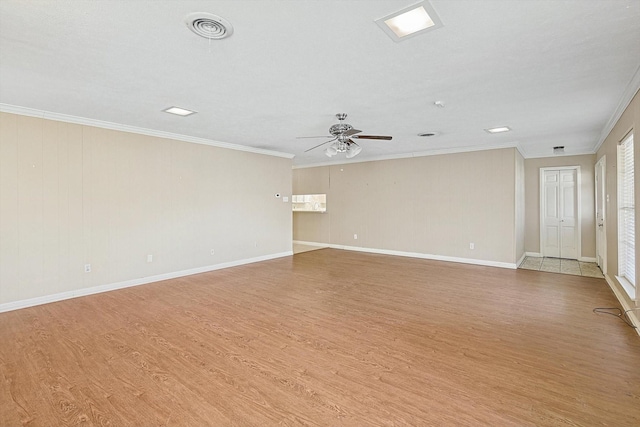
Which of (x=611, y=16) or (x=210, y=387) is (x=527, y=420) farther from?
(x=611, y=16)

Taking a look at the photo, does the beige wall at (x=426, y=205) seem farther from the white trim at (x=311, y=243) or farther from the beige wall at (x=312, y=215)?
the white trim at (x=311, y=243)

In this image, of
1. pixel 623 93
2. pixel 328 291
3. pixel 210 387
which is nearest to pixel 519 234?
pixel 623 93

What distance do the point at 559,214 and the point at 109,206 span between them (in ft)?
30.5

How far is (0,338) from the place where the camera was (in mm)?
3082

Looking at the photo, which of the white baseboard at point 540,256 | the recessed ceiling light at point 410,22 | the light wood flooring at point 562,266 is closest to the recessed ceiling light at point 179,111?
the recessed ceiling light at point 410,22

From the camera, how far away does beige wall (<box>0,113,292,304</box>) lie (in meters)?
3.98

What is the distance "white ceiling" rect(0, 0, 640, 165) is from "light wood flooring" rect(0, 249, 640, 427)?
8.40ft

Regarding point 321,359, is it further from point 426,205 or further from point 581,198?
point 581,198

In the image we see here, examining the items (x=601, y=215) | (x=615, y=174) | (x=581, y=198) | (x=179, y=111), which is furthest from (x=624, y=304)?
(x=179, y=111)

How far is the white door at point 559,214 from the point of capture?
723 centimetres

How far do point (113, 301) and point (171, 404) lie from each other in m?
2.85

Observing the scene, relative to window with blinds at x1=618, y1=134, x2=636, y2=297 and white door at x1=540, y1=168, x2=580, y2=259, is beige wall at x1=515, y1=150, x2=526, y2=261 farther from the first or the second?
window with blinds at x1=618, y1=134, x2=636, y2=297

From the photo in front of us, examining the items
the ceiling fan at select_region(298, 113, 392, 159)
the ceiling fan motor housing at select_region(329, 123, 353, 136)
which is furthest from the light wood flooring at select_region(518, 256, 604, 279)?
the ceiling fan motor housing at select_region(329, 123, 353, 136)

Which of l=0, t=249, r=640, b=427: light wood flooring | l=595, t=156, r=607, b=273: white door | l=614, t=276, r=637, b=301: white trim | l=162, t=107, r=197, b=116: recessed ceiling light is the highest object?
l=162, t=107, r=197, b=116: recessed ceiling light
